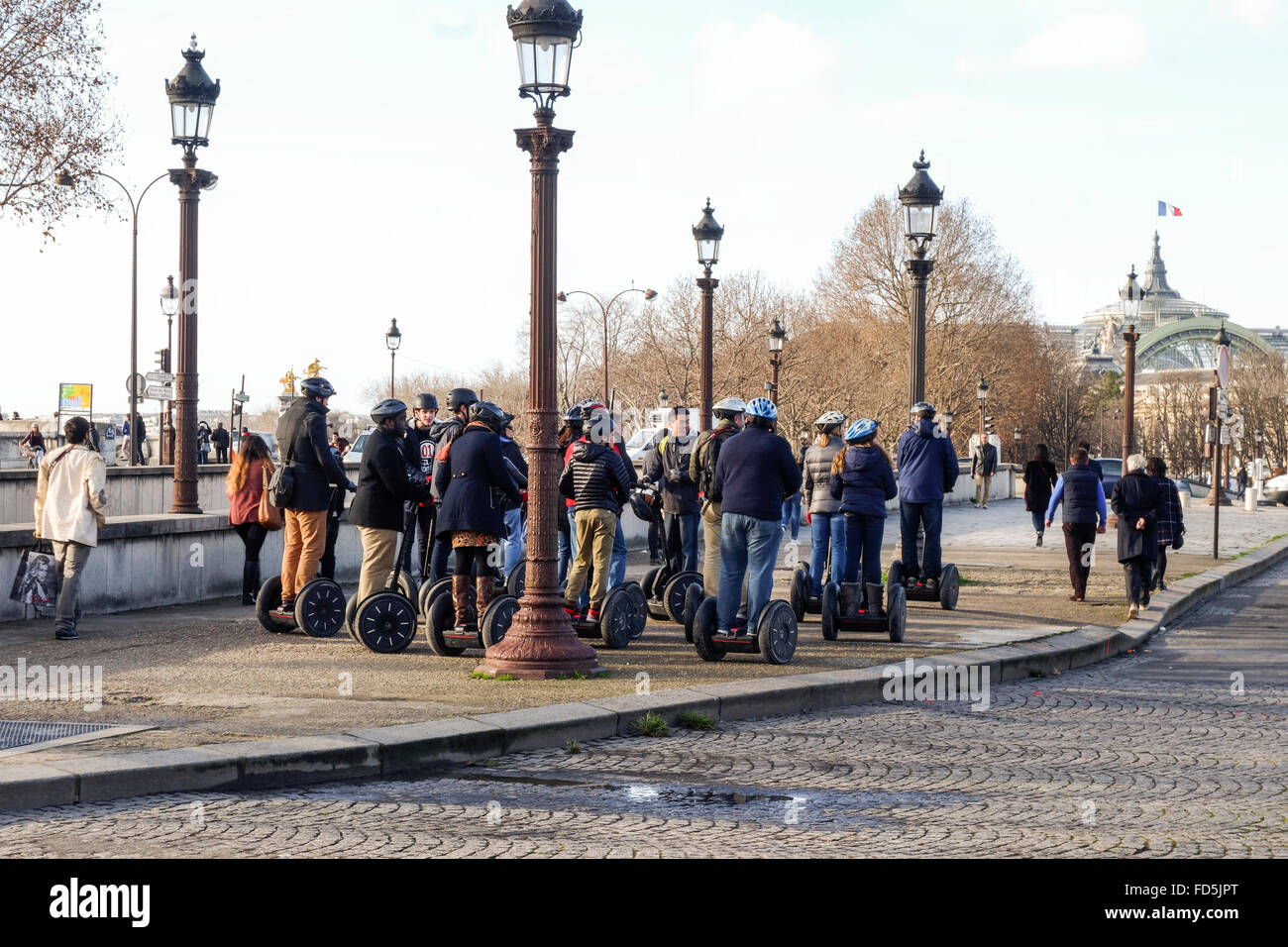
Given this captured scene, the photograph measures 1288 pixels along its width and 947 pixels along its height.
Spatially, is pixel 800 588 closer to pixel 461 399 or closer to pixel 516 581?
pixel 516 581

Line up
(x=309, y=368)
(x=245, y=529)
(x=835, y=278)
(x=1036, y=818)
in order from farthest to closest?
(x=835, y=278)
(x=309, y=368)
(x=245, y=529)
(x=1036, y=818)

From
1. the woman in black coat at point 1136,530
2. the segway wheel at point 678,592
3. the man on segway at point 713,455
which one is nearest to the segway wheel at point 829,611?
the man on segway at point 713,455

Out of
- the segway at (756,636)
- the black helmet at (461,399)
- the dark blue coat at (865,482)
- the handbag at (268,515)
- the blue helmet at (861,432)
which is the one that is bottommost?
the segway at (756,636)

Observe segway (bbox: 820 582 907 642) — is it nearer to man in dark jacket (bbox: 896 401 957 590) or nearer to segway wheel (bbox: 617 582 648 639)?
segway wheel (bbox: 617 582 648 639)

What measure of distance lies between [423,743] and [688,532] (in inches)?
255

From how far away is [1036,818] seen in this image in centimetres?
622

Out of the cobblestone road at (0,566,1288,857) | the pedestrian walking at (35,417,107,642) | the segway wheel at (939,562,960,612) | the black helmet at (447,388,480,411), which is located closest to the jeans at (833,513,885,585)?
the segway wheel at (939,562,960,612)

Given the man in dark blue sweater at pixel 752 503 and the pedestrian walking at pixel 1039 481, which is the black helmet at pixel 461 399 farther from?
the pedestrian walking at pixel 1039 481

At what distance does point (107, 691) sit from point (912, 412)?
7871mm

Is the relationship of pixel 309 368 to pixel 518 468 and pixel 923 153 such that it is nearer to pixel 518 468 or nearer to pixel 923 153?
pixel 923 153

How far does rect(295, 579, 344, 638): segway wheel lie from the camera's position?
1159 cm

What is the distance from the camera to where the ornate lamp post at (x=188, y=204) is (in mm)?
15523

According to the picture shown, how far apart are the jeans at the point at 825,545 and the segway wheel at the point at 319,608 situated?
3842 millimetres

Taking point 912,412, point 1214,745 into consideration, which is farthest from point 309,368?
point 1214,745
